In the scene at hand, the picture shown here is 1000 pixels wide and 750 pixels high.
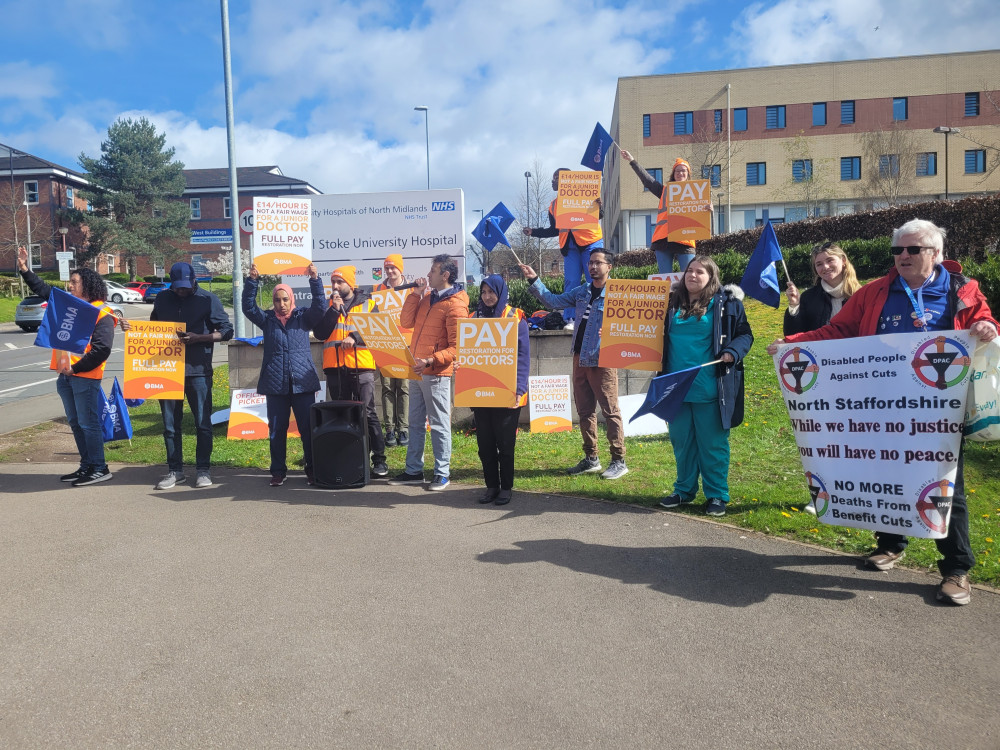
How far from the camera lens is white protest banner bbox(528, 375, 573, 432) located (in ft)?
33.2

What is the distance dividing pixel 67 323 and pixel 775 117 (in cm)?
4884

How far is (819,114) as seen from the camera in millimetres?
49000

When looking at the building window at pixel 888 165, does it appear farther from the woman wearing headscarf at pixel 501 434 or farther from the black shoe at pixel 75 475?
the black shoe at pixel 75 475

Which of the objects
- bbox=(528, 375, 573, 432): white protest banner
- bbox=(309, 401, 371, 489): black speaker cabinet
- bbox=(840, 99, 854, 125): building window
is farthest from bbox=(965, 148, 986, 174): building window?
bbox=(309, 401, 371, 489): black speaker cabinet

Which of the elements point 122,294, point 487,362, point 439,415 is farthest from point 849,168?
point 487,362

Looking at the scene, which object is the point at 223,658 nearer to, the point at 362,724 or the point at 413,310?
the point at 362,724

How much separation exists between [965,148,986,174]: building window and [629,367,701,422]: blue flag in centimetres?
5096

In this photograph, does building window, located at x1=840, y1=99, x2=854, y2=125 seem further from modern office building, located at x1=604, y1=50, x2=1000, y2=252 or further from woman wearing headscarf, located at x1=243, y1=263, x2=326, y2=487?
woman wearing headscarf, located at x1=243, y1=263, x2=326, y2=487

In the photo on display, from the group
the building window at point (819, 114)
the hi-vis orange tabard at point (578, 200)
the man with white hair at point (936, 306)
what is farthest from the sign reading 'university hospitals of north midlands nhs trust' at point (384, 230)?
the building window at point (819, 114)

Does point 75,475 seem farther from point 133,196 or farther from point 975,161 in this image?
point 133,196

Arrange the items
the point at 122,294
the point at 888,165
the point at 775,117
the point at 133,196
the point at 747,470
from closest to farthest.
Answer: the point at 747,470, the point at 888,165, the point at 775,117, the point at 122,294, the point at 133,196


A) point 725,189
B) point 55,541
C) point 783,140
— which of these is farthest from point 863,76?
point 55,541

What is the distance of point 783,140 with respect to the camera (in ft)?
159

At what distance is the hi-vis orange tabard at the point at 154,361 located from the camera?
7758mm
